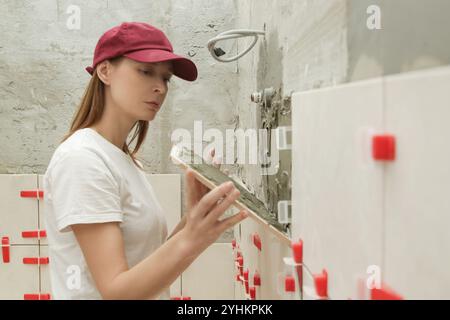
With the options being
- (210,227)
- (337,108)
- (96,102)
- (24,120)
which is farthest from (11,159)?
(337,108)

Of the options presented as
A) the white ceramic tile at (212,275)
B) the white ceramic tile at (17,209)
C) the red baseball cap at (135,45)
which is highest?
the red baseball cap at (135,45)

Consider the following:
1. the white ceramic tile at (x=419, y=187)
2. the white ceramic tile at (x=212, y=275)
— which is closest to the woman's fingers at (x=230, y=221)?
the white ceramic tile at (x=419, y=187)

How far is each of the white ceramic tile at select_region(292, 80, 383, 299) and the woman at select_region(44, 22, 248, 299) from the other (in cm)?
18

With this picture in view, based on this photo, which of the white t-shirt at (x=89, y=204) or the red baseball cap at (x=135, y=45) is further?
the red baseball cap at (x=135, y=45)

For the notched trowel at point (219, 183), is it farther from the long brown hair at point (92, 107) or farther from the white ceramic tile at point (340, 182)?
the long brown hair at point (92, 107)

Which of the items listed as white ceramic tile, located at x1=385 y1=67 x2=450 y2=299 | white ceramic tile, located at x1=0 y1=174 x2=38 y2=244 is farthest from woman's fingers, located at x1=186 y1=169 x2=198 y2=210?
white ceramic tile, located at x1=0 y1=174 x2=38 y2=244

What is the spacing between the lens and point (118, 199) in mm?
1144

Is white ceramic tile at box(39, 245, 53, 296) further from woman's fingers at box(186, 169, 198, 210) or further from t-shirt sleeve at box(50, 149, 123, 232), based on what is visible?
woman's fingers at box(186, 169, 198, 210)

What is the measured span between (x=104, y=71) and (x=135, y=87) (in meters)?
0.10

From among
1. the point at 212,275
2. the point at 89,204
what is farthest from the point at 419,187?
the point at 212,275

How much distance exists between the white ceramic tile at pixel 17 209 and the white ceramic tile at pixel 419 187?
8.72ft

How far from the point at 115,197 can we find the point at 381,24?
68 centimetres

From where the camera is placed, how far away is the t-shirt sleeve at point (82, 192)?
3.56 ft
